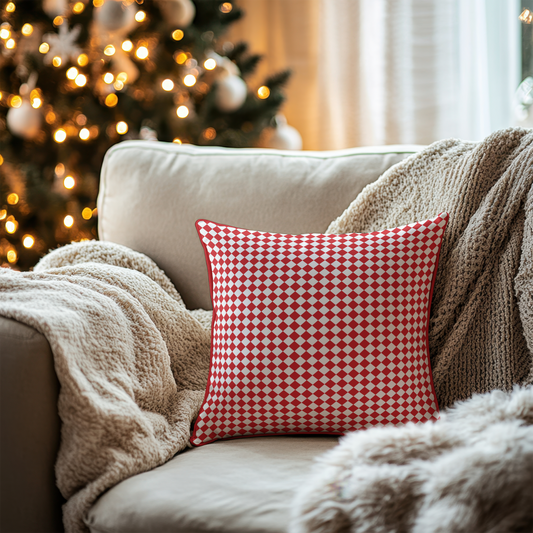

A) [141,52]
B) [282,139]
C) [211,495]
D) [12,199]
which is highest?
[141,52]

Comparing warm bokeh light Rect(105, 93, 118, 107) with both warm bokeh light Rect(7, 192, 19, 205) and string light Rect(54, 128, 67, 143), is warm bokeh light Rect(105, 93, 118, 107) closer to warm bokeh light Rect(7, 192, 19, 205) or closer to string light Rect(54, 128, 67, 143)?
string light Rect(54, 128, 67, 143)

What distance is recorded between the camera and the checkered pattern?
77 cm

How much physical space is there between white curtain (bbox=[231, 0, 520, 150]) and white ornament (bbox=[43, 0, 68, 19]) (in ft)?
2.86

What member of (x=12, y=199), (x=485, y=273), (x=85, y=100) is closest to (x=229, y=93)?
(x=85, y=100)

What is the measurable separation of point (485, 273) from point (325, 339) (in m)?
0.30

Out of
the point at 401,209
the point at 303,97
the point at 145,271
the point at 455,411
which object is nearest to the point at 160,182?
the point at 145,271

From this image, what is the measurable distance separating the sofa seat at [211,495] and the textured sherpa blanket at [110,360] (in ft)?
0.12

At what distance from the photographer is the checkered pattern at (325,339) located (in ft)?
2.51

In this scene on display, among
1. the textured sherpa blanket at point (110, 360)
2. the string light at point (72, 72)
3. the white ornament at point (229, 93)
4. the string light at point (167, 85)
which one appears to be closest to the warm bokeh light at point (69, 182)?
the string light at point (72, 72)

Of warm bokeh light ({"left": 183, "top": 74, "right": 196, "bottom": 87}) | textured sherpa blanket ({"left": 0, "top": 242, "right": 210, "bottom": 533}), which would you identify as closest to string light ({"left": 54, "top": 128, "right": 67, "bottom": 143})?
warm bokeh light ({"left": 183, "top": 74, "right": 196, "bottom": 87})

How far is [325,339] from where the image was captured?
2.52 ft

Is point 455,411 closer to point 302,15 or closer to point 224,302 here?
point 224,302

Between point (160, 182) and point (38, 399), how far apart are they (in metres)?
0.59

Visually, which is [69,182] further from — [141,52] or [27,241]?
[141,52]
